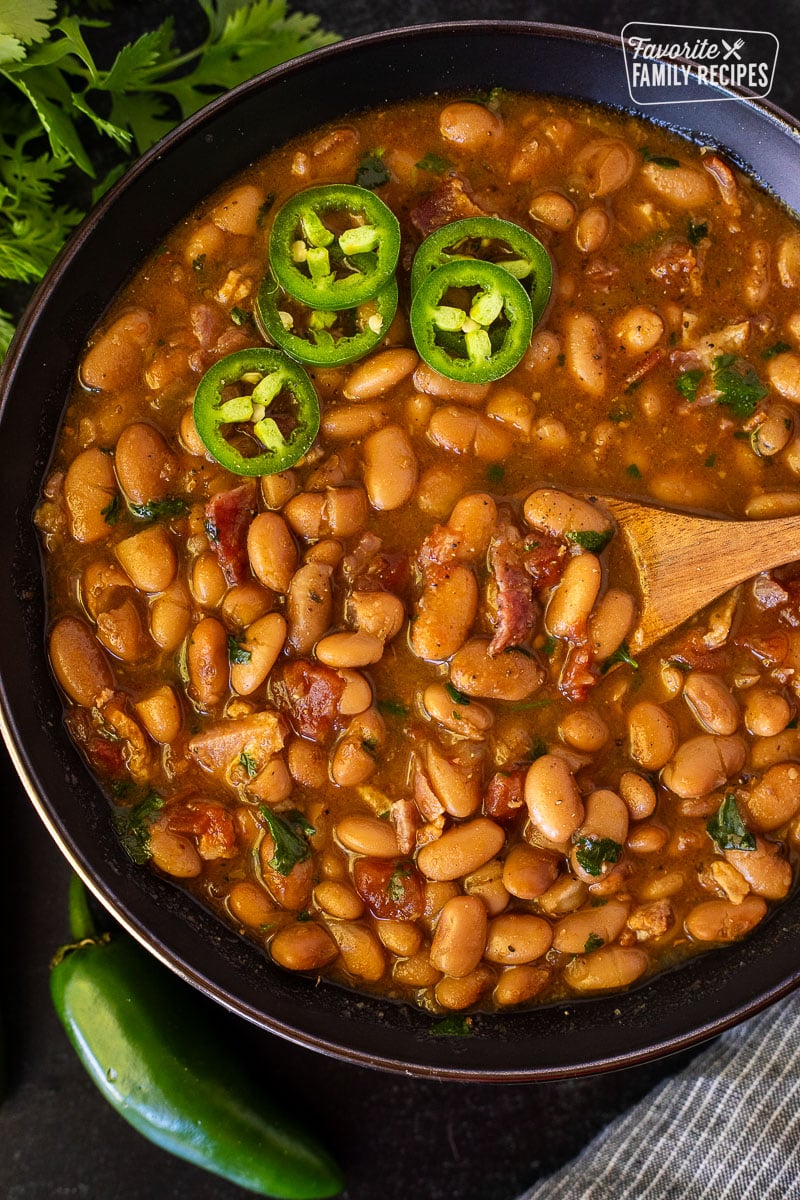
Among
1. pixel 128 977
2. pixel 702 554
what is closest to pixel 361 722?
pixel 702 554

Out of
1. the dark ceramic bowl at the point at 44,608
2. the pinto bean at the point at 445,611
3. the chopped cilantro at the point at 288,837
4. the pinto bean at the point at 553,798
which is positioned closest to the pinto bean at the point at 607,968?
the dark ceramic bowl at the point at 44,608

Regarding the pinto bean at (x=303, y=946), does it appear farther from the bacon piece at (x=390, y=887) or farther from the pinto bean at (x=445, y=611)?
the pinto bean at (x=445, y=611)

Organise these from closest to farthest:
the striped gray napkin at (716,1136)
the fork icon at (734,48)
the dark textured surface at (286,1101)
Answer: the striped gray napkin at (716,1136) < the fork icon at (734,48) < the dark textured surface at (286,1101)

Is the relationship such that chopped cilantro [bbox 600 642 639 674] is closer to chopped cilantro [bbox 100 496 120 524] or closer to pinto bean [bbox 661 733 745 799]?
pinto bean [bbox 661 733 745 799]

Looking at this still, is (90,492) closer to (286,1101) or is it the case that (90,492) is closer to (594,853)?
(594,853)

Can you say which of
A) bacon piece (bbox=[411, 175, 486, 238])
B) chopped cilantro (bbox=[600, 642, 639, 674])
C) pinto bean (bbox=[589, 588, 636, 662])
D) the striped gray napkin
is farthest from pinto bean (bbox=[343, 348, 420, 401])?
the striped gray napkin

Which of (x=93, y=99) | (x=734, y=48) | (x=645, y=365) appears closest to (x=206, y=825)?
(x=645, y=365)

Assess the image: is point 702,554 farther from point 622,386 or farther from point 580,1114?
point 580,1114
